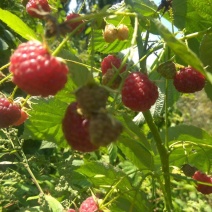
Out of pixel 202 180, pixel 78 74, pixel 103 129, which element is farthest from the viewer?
pixel 202 180

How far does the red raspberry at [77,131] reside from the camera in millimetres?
829

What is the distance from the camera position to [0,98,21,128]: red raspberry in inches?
43.6

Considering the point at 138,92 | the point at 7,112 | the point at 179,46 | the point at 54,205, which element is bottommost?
the point at 54,205

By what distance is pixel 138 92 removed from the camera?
3.13 feet

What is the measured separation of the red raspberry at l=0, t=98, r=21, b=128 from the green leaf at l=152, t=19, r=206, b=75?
440 mm

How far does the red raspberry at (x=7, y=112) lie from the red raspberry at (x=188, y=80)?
39 cm

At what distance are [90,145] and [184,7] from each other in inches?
23.5

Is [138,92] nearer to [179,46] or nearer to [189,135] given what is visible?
[179,46]

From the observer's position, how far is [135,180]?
7.59 ft

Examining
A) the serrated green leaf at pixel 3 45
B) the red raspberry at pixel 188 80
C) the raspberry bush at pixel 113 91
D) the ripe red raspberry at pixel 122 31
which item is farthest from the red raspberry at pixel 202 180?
the serrated green leaf at pixel 3 45

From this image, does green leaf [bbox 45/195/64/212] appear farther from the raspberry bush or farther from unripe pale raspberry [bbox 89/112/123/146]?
unripe pale raspberry [bbox 89/112/123/146]

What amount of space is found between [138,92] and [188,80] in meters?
0.26

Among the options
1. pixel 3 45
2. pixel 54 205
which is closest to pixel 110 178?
pixel 54 205

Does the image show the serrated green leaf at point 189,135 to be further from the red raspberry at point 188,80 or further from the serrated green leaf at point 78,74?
the serrated green leaf at point 78,74
